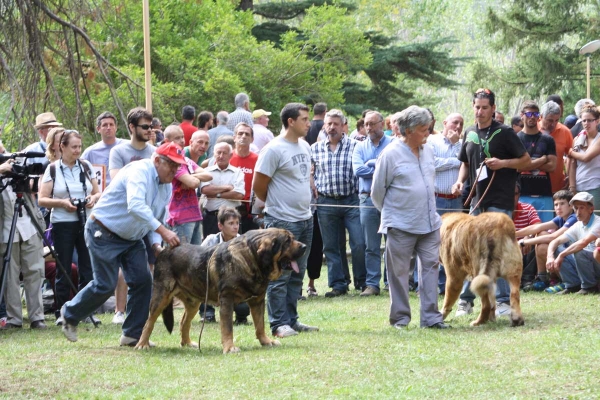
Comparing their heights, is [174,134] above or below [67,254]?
above

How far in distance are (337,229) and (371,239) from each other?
0.52 metres

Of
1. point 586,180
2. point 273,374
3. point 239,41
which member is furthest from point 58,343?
point 239,41

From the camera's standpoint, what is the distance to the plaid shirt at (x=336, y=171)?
43.8 feet

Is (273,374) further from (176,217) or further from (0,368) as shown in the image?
(176,217)

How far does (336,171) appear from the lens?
1337 cm

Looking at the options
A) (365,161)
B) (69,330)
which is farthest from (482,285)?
(365,161)

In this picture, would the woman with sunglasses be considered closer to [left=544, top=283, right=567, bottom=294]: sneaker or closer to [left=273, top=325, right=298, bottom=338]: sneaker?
[left=544, top=283, right=567, bottom=294]: sneaker

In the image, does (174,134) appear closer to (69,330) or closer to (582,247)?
(69,330)

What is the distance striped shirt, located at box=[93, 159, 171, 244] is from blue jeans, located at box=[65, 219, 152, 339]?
12 cm

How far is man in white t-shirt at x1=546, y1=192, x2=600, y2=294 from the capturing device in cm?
1213

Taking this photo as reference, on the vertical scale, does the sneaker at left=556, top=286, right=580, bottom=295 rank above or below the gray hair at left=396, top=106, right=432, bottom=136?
below

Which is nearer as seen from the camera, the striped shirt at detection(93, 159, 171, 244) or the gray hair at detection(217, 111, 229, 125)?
the striped shirt at detection(93, 159, 171, 244)

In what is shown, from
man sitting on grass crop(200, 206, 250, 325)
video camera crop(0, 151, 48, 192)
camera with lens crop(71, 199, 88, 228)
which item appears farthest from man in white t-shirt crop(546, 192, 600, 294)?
video camera crop(0, 151, 48, 192)

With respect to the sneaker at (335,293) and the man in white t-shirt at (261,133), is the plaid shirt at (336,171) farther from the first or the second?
the man in white t-shirt at (261,133)
